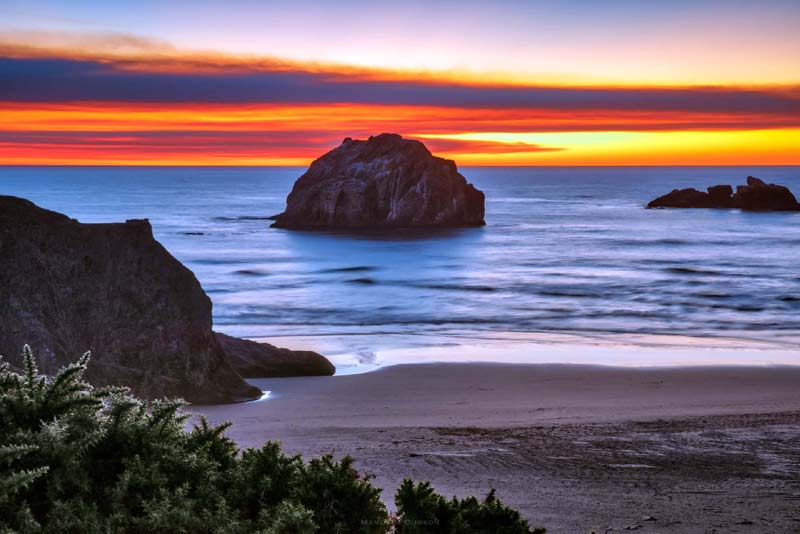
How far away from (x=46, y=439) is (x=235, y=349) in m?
12.2

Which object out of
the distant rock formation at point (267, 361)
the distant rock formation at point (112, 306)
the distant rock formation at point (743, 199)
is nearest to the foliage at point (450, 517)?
the distant rock formation at point (112, 306)

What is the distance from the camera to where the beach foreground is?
889 centimetres

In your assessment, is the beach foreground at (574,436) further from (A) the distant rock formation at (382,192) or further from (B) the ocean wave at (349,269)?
(A) the distant rock formation at (382,192)

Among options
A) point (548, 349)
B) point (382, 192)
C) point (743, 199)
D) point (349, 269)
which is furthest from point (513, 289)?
point (743, 199)

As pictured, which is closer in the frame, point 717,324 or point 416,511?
point 416,511

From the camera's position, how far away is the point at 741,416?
44.3ft

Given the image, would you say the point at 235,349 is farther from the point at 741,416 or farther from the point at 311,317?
the point at 311,317

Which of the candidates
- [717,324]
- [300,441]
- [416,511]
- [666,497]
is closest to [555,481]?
[666,497]

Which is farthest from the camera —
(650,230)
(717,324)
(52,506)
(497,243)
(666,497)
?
(650,230)

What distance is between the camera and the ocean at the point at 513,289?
23.9m

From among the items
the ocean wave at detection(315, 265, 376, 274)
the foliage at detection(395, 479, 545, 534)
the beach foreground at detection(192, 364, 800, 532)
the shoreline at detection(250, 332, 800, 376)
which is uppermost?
the foliage at detection(395, 479, 545, 534)

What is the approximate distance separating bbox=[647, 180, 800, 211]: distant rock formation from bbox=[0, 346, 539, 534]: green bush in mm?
100943

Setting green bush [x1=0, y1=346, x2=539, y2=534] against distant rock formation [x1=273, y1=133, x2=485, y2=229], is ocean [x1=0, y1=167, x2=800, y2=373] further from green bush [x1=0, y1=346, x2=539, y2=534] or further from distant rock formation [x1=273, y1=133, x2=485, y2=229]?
green bush [x1=0, y1=346, x2=539, y2=534]

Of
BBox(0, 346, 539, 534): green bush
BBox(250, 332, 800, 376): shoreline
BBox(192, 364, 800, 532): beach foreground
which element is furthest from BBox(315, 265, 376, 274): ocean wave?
BBox(0, 346, 539, 534): green bush
